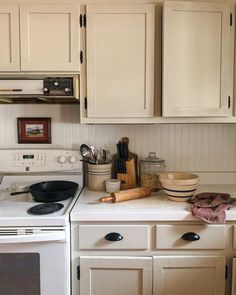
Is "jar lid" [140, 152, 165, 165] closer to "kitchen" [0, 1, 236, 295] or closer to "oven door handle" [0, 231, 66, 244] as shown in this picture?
"kitchen" [0, 1, 236, 295]

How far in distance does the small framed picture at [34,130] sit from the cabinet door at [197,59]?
84 cm

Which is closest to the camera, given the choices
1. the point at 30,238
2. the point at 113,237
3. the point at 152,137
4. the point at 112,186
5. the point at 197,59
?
the point at 30,238

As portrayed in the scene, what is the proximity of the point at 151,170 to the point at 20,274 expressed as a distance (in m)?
0.99

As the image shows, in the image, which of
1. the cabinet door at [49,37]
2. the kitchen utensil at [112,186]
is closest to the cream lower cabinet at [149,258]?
the kitchen utensil at [112,186]

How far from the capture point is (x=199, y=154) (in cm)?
201

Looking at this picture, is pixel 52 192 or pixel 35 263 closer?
pixel 35 263

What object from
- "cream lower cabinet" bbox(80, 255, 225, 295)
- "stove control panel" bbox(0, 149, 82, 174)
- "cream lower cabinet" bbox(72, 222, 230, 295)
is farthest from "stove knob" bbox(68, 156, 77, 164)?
"cream lower cabinet" bbox(80, 255, 225, 295)

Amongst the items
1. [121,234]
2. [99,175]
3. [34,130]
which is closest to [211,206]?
[121,234]

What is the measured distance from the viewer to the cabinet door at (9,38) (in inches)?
64.2

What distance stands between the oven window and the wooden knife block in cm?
72

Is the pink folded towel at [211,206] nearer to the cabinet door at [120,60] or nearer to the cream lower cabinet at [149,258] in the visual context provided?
the cream lower cabinet at [149,258]

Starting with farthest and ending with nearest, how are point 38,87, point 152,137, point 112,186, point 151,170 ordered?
point 152,137 < point 151,170 < point 112,186 < point 38,87

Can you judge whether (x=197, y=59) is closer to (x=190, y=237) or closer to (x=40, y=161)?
(x=190, y=237)

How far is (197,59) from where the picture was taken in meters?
1.65
